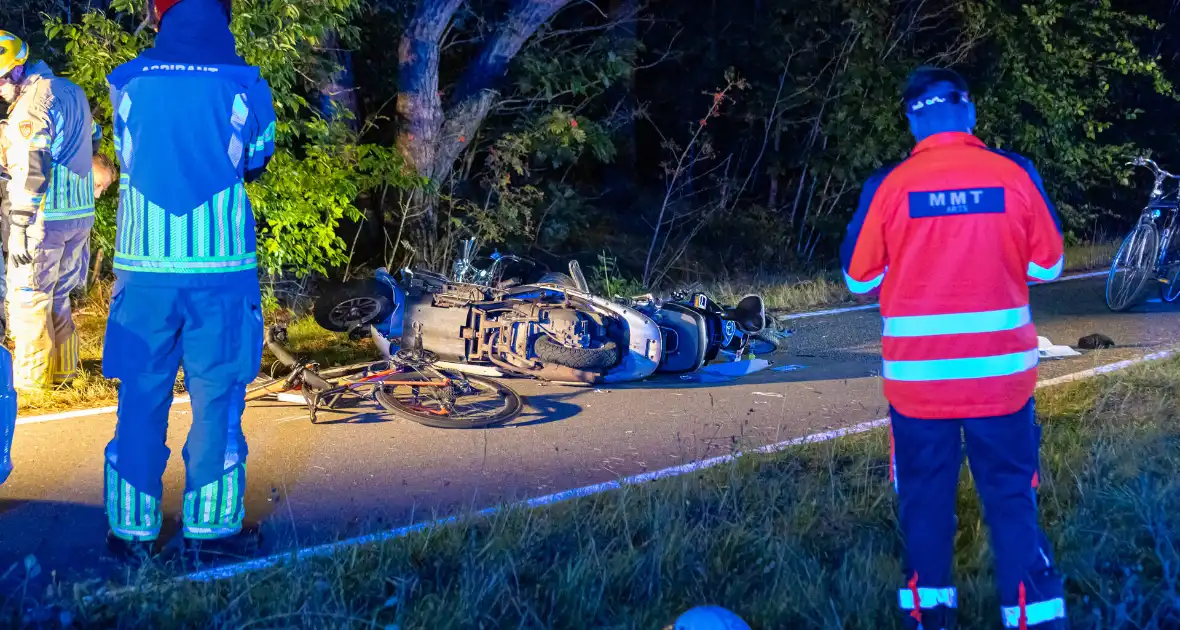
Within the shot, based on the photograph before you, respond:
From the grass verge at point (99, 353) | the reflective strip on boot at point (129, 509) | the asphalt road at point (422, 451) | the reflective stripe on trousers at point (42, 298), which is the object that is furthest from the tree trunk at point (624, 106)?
the reflective strip on boot at point (129, 509)

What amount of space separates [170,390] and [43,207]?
3.28 meters

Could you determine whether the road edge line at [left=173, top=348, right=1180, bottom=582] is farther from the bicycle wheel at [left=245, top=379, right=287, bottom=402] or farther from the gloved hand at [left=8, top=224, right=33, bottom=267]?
the gloved hand at [left=8, top=224, right=33, bottom=267]

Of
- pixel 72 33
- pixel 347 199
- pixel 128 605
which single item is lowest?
pixel 128 605

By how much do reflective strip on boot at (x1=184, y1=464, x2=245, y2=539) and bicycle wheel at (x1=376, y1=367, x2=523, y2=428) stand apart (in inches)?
78.8

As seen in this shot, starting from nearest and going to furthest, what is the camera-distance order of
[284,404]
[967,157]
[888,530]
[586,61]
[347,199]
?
[967,157], [888,530], [284,404], [347,199], [586,61]

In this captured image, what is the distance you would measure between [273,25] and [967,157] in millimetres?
6808

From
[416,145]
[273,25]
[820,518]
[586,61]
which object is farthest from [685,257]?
[820,518]

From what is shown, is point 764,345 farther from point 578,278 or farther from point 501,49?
point 501,49

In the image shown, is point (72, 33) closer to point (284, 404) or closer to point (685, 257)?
point (284, 404)

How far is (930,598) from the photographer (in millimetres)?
3922

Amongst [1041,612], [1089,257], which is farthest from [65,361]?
[1089,257]

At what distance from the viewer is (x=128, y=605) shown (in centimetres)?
Result: 396

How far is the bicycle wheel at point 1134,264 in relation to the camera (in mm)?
11414

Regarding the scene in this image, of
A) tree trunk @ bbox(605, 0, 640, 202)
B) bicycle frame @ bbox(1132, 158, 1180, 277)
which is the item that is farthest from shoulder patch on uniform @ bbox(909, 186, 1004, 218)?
tree trunk @ bbox(605, 0, 640, 202)
